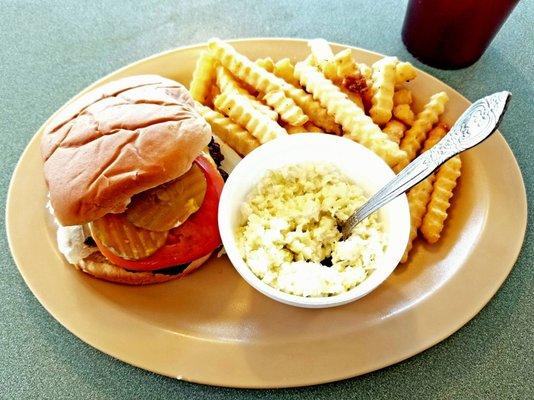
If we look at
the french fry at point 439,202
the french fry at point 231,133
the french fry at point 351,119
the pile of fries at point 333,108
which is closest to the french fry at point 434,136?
the pile of fries at point 333,108

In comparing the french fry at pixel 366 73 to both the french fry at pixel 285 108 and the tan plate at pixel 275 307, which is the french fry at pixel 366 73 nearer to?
the french fry at pixel 285 108

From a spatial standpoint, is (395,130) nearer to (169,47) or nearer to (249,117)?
(249,117)

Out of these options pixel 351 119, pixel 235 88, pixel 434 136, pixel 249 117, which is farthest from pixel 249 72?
pixel 434 136

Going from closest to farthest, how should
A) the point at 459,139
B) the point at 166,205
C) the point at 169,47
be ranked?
the point at 459,139
the point at 166,205
the point at 169,47

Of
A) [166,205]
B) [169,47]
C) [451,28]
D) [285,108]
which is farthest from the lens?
[169,47]

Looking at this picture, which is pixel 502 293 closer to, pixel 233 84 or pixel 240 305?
pixel 240 305

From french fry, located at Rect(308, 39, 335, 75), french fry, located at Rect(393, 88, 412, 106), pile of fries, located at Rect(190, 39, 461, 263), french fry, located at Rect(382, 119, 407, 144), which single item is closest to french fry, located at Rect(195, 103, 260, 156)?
pile of fries, located at Rect(190, 39, 461, 263)

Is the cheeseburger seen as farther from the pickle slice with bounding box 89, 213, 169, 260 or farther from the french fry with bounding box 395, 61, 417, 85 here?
the french fry with bounding box 395, 61, 417, 85
